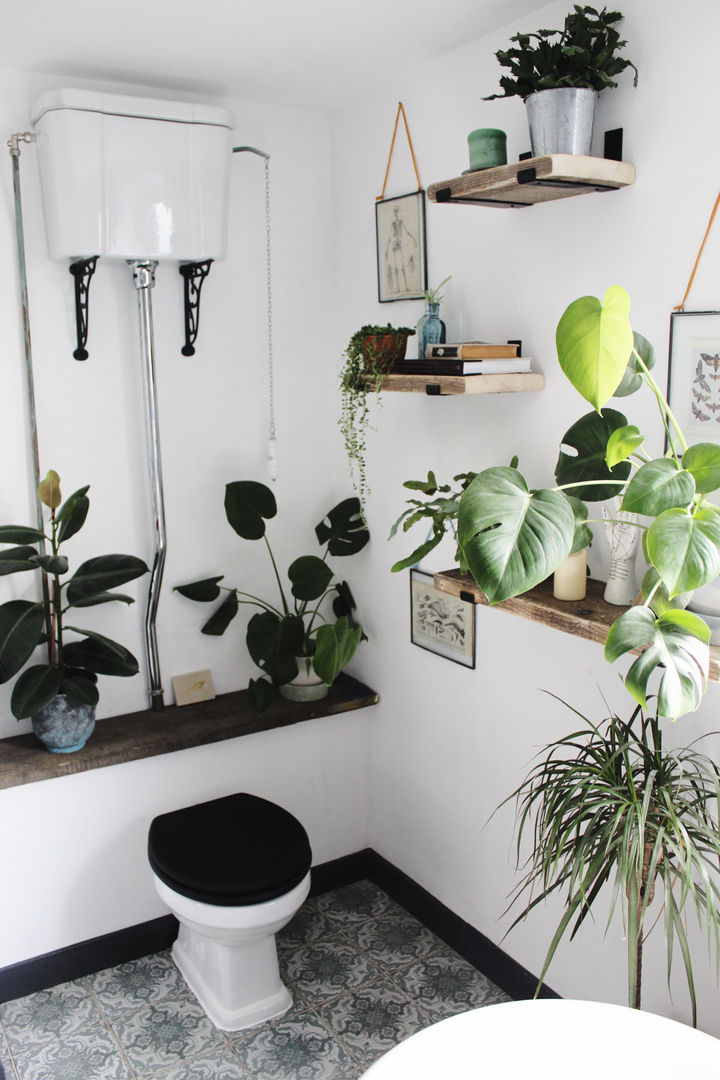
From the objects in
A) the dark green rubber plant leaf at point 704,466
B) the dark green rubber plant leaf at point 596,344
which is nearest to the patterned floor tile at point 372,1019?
the dark green rubber plant leaf at point 704,466

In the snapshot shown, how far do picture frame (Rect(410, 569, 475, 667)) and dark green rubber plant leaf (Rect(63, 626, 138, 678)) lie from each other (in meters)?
0.83

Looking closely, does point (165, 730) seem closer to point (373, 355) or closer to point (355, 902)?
point (355, 902)

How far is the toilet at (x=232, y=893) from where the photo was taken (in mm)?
2354

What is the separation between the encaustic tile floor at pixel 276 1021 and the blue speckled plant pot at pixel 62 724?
704 millimetres

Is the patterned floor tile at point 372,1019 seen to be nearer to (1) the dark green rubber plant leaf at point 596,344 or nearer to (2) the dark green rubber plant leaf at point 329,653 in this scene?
(2) the dark green rubber plant leaf at point 329,653

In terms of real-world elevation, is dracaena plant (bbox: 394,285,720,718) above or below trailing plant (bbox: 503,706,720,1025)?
above

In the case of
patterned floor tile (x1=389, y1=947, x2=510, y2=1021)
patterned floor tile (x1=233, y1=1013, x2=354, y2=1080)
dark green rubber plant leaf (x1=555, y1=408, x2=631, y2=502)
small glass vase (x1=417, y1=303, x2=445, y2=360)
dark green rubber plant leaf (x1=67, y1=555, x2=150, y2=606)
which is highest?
small glass vase (x1=417, y1=303, x2=445, y2=360)

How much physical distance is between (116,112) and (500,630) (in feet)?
5.42

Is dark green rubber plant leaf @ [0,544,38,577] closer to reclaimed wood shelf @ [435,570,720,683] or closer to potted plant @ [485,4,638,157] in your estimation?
reclaimed wood shelf @ [435,570,720,683]

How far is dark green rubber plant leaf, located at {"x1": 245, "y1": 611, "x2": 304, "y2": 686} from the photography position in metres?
2.81

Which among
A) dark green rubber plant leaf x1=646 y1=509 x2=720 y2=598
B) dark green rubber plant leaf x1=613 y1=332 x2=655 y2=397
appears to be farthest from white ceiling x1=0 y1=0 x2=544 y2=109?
dark green rubber plant leaf x1=646 y1=509 x2=720 y2=598

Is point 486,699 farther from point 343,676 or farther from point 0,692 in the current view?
point 0,692

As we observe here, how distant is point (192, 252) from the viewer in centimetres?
259

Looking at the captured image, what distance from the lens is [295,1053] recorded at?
2.39 meters
